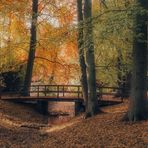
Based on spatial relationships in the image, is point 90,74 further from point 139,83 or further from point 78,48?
point 139,83

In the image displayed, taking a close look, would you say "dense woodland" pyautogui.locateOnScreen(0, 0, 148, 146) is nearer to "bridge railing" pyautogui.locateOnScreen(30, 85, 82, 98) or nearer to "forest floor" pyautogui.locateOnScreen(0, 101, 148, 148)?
"bridge railing" pyautogui.locateOnScreen(30, 85, 82, 98)

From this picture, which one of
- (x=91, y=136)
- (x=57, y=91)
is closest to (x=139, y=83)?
(x=91, y=136)

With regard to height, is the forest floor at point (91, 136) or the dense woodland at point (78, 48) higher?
the dense woodland at point (78, 48)

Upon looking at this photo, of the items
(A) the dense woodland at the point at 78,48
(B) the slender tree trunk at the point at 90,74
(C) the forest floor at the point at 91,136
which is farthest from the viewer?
(B) the slender tree trunk at the point at 90,74

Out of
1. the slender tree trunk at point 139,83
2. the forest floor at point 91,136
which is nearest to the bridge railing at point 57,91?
the forest floor at point 91,136

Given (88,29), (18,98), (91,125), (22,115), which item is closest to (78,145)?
(91,125)

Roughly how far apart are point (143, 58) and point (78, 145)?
5412 mm

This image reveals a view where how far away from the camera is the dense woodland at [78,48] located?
16594 mm

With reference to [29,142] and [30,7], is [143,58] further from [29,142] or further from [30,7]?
[30,7]

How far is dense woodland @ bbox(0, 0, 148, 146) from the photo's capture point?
16.6 metres

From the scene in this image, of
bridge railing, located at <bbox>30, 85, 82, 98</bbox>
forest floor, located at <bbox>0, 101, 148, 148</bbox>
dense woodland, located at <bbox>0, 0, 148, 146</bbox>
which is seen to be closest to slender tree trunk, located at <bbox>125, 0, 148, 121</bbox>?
dense woodland, located at <bbox>0, 0, 148, 146</bbox>

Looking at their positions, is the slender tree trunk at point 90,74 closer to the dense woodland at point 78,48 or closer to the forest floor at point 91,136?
the dense woodland at point 78,48

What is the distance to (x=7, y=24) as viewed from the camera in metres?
33.1

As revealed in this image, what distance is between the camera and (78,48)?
71.2ft
